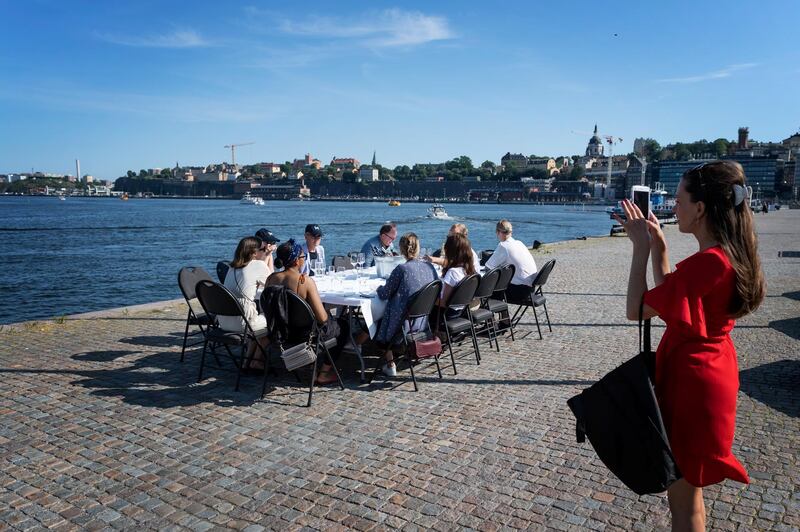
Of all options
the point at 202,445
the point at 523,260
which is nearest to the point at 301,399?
the point at 202,445

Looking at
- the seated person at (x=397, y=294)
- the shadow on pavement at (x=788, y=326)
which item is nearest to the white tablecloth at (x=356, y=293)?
the seated person at (x=397, y=294)

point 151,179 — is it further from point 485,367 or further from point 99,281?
point 485,367

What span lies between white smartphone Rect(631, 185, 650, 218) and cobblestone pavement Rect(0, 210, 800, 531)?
1.42m

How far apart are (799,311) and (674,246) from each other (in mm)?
13217

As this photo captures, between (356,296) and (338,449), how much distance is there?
1654 mm

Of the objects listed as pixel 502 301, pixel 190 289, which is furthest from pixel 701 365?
pixel 190 289

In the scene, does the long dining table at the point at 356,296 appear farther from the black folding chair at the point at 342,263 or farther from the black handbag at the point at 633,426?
the black handbag at the point at 633,426

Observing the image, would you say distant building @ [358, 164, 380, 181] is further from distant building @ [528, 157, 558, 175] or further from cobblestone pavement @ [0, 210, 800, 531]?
cobblestone pavement @ [0, 210, 800, 531]

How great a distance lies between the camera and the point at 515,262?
6445mm

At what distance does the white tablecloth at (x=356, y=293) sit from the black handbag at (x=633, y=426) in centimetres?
289

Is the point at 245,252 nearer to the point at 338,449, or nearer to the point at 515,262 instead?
the point at 338,449

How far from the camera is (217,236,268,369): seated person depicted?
4.90 m

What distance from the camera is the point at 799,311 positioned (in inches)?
321

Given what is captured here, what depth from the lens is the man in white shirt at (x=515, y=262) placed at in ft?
21.0
